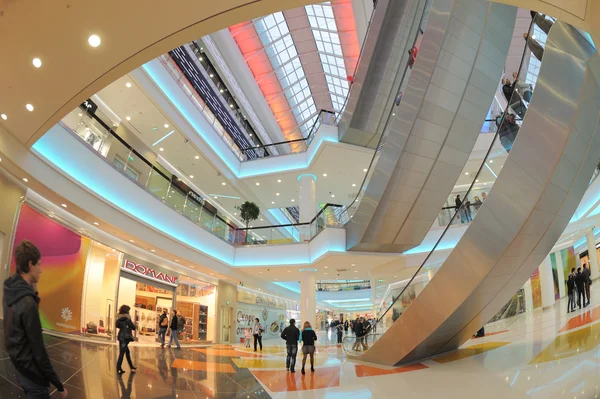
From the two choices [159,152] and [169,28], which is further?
[159,152]

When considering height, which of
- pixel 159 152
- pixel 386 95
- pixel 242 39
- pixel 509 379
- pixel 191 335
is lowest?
pixel 191 335

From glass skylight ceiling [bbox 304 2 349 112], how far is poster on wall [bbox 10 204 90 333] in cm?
2003

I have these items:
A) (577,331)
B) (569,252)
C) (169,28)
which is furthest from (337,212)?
(569,252)

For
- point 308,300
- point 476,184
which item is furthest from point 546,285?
point 476,184

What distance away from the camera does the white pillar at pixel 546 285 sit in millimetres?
18641

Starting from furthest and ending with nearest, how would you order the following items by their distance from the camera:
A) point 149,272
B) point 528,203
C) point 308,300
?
1. point 308,300
2. point 149,272
3. point 528,203

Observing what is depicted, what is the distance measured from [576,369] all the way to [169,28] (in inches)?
279

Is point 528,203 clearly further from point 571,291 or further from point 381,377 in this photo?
point 571,291

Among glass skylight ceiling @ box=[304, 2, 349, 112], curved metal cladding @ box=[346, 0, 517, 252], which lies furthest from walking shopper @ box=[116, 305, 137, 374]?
glass skylight ceiling @ box=[304, 2, 349, 112]

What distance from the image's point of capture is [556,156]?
5.60m

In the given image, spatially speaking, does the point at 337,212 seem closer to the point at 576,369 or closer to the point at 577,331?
the point at 577,331

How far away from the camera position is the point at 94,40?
4.29 metres

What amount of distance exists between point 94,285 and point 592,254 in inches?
900

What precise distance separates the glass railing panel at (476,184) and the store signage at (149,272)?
30.3 ft
